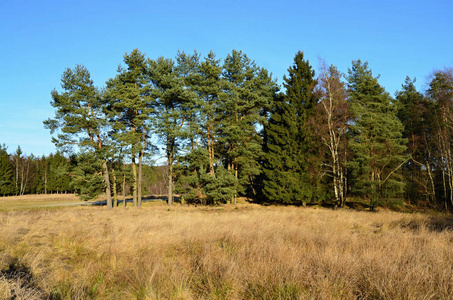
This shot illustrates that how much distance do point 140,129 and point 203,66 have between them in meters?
9.51

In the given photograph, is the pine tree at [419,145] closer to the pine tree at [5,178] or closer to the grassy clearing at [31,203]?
the grassy clearing at [31,203]

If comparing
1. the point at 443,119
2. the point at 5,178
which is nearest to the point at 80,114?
the point at 443,119

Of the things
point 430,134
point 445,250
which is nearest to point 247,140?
point 430,134

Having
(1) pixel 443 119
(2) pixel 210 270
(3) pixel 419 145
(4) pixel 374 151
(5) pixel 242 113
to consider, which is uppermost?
(5) pixel 242 113

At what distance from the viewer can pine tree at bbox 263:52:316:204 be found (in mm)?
25828

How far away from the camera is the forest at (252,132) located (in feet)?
75.4

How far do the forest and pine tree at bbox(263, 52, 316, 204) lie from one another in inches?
4.1

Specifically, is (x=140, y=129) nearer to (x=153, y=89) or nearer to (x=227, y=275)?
(x=153, y=89)

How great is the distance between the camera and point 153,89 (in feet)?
85.2

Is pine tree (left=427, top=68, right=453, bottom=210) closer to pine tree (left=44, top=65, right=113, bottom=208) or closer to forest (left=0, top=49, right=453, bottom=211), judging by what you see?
forest (left=0, top=49, right=453, bottom=211)

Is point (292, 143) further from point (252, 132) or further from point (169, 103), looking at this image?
point (169, 103)

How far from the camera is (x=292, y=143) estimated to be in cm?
2656

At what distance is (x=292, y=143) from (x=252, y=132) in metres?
5.56

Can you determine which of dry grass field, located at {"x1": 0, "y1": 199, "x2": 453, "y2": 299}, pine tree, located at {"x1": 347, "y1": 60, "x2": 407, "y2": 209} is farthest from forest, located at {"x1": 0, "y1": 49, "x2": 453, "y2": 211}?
dry grass field, located at {"x1": 0, "y1": 199, "x2": 453, "y2": 299}
